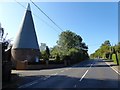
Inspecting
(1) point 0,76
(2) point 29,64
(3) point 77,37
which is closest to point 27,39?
(2) point 29,64

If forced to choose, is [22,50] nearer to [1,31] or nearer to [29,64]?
[29,64]

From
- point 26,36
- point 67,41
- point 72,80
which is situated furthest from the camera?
point 67,41

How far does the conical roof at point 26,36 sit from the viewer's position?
2312 inches

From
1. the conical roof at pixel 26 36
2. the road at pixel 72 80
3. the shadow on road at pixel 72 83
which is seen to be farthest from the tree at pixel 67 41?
the shadow on road at pixel 72 83

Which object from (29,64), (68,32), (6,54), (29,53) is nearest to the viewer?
(6,54)

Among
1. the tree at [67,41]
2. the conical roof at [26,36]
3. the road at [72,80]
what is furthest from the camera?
the tree at [67,41]

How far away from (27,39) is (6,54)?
112 ft

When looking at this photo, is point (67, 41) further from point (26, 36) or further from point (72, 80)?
point (72, 80)

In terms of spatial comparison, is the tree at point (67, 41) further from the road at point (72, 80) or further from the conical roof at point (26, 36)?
the road at point (72, 80)

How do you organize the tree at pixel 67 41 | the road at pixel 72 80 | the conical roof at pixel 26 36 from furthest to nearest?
the tree at pixel 67 41 < the conical roof at pixel 26 36 < the road at pixel 72 80

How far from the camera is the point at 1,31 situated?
2723 centimetres

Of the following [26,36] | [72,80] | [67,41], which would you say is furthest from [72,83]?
[67,41]

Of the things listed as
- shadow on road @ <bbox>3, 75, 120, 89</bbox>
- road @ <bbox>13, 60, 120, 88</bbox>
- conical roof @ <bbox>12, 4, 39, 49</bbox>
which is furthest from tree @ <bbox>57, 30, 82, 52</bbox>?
shadow on road @ <bbox>3, 75, 120, 89</bbox>

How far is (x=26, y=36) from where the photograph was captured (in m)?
59.0
